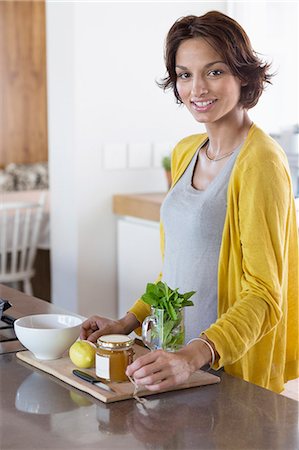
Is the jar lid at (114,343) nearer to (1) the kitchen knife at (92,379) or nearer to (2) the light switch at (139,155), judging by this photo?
(1) the kitchen knife at (92,379)

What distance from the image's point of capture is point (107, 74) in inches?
145

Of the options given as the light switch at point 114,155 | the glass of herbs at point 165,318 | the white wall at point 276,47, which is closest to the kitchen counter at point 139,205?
the light switch at point 114,155

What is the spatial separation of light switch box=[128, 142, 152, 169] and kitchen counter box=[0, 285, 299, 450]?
7.61ft

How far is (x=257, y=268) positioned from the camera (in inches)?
65.7

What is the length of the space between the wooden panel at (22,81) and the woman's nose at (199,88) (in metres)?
5.67

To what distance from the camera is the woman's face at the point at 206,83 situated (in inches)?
69.1

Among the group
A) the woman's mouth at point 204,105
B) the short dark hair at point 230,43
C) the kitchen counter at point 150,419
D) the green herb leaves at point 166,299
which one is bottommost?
the kitchen counter at point 150,419

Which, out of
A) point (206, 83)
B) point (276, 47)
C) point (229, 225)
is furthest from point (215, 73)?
point (276, 47)

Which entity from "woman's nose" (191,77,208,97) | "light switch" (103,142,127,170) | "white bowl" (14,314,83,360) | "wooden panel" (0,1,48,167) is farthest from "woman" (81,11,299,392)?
"wooden panel" (0,1,48,167)

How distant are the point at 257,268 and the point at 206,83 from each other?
1.35 ft

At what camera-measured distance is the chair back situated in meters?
4.75

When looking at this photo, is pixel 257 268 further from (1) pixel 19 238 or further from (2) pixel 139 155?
(1) pixel 19 238

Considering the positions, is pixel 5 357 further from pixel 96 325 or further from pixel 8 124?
pixel 8 124

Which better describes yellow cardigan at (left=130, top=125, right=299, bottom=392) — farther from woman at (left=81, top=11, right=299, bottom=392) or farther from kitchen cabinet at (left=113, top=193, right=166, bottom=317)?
kitchen cabinet at (left=113, top=193, right=166, bottom=317)
